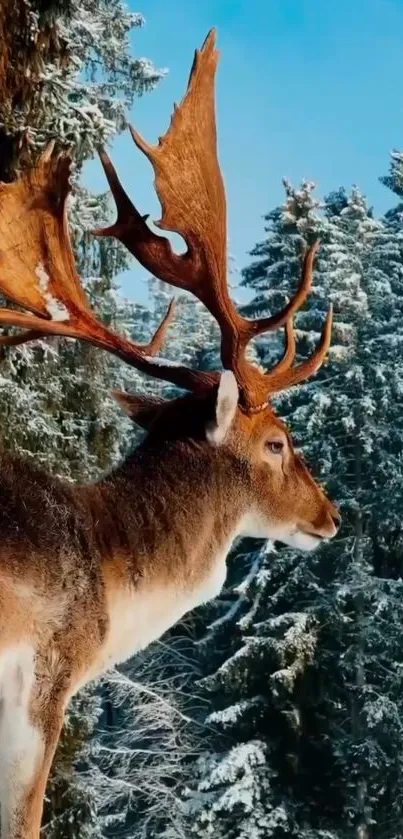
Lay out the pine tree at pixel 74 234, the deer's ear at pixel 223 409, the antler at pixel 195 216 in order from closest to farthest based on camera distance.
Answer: the deer's ear at pixel 223 409 < the antler at pixel 195 216 < the pine tree at pixel 74 234

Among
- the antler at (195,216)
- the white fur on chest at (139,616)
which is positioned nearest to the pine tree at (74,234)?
the antler at (195,216)

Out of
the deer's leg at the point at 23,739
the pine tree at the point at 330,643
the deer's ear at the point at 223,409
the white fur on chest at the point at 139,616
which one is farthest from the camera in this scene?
the pine tree at the point at 330,643

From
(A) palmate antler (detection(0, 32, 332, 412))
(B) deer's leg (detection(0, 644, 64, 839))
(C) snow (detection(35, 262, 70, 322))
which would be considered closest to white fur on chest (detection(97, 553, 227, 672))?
(B) deer's leg (detection(0, 644, 64, 839))

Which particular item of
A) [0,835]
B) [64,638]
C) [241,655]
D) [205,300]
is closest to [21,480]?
[64,638]

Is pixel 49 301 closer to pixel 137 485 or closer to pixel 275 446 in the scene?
pixel 137 485

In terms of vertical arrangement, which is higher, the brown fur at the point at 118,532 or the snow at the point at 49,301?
the snow at the point at 49,301

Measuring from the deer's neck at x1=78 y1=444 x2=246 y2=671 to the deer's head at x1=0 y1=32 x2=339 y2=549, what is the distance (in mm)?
147

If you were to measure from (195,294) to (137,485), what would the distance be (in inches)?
41.7

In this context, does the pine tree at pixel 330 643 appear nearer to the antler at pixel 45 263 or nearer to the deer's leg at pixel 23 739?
the antler at pixel 45 263

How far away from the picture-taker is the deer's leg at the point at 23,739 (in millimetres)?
3469

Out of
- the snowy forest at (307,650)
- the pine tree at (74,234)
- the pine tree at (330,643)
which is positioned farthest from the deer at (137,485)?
the pine tree at (330,643)

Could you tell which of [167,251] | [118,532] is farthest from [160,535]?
[167,251]

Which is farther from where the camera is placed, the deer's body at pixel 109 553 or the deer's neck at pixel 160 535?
the deer's neck at pixel 160 535

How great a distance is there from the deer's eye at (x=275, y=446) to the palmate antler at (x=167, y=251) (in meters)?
0.17
